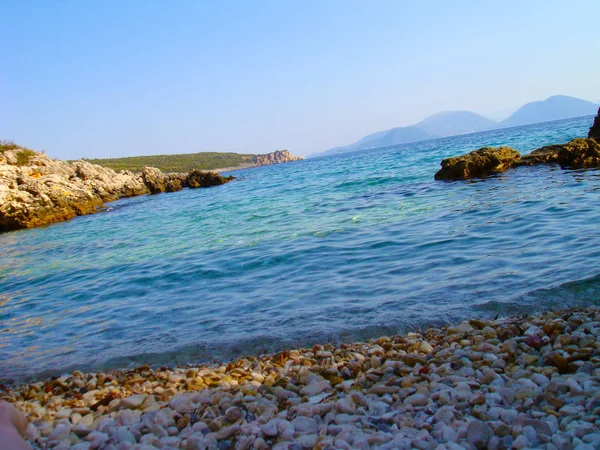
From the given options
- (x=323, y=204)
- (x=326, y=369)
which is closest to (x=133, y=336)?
(x=326, y=369)

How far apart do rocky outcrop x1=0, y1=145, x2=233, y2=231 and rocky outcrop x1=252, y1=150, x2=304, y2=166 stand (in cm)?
10521

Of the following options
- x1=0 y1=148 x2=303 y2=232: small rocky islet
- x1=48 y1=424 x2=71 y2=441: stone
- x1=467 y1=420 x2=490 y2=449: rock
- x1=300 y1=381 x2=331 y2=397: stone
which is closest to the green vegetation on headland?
x1=0 y1=148 x2=303 y2=232: small rocky islet

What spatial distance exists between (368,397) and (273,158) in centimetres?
16433

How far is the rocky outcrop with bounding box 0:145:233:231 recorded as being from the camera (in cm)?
2716

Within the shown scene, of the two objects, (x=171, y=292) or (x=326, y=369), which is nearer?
(x=326, y=369)

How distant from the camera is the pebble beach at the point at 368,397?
3.08m

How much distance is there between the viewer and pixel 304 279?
810 cm

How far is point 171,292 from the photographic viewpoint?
8.55 m

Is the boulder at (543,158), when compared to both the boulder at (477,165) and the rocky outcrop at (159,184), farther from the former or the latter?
the rocky outcrop at (159,184)

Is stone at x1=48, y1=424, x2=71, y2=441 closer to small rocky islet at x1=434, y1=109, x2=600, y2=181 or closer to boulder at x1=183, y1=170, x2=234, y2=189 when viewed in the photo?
small rocky islet at x1=434, y1=109, x2=600, y2=181

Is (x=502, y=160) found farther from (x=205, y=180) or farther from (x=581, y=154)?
(x=205, y=180)

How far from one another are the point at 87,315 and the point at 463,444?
7077 millimetres

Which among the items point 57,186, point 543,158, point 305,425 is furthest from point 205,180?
point 305,425

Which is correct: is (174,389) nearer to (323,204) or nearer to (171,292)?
(171,292)
